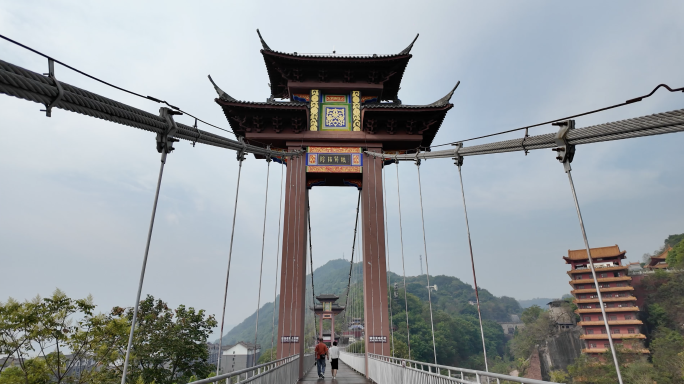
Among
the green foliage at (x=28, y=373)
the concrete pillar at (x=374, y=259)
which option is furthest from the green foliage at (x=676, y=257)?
the green foliage at (x=28, y=373)

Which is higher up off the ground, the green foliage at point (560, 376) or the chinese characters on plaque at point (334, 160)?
the chinese characters on plaque at point (334, 160)

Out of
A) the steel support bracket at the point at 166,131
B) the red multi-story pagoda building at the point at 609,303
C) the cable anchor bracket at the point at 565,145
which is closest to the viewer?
the cable anchor bracket at the point at 565,145

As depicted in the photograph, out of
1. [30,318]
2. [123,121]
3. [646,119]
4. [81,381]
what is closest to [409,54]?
[646,119]

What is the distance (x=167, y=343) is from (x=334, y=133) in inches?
553

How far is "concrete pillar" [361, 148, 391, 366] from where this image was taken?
1059 cm

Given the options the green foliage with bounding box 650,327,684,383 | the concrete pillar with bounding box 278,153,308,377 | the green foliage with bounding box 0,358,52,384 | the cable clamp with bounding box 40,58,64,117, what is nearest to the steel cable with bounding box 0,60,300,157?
the cable clamp with bounding box 40,58,64,117

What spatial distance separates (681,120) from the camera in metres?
3.35

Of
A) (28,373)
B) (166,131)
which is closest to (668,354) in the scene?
(166,131)

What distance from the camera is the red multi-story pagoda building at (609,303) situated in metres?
36.5

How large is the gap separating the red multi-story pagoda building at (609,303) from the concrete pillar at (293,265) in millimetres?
36780

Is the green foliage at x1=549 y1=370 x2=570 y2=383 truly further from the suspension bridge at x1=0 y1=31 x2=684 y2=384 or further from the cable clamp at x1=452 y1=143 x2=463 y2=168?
the cable clamp at x1=452 y1=143 x2=463 y2=168

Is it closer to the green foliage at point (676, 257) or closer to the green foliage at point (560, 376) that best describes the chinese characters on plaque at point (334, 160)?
the green foliage at point (560, 376)

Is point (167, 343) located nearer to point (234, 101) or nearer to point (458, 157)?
point (234, 101)

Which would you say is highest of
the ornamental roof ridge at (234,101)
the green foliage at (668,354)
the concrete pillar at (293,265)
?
the ornamental roof ridge at (234,101)
